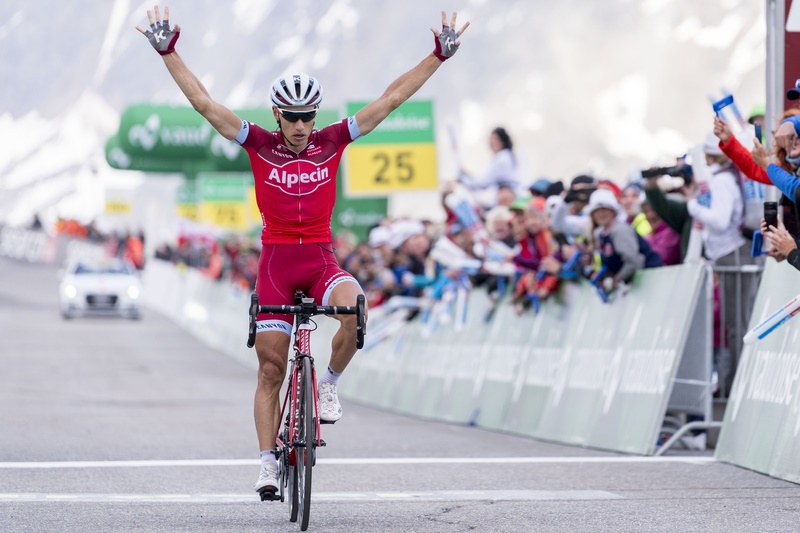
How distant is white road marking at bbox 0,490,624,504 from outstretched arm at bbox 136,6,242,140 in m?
2.06

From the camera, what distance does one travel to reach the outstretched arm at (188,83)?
845 cm

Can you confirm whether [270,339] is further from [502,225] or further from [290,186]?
[502,225]

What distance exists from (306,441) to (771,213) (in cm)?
340

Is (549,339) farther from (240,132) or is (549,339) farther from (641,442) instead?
(240,132)

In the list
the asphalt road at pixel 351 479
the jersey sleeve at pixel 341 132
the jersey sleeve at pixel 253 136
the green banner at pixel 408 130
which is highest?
the green banner at pixel 408 130

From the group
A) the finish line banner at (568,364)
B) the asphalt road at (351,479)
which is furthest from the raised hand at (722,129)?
the asphalt road at (351,479)

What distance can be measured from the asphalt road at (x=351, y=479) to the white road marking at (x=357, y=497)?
0.01 metres

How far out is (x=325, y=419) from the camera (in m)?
8.23

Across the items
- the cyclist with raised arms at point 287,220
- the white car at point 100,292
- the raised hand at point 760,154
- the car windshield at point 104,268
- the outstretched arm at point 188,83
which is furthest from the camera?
the car windshield at point 104,268

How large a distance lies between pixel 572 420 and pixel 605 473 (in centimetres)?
295

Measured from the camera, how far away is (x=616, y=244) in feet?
41.6

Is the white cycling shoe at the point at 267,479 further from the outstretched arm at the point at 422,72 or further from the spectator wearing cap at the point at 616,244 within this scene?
the spectator wearing cap at the point at 616,244

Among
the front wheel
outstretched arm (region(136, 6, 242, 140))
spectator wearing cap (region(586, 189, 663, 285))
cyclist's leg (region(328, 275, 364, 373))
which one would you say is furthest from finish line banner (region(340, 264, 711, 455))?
outstretched arm (region(136, 6, 242, 140))

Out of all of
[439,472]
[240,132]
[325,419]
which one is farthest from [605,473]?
[240,132]
